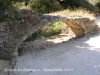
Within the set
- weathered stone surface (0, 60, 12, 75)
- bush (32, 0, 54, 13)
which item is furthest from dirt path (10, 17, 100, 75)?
bush (32, 0, 54, 13)

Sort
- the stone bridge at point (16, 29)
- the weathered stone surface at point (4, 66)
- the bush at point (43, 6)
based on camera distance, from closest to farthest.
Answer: the weathered stone surface at point (4, 66), the stone bridge at point (16, 29), the bush at point (43, 6)

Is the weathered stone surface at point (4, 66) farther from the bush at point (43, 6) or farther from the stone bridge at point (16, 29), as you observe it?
the bush at point (43, 6)

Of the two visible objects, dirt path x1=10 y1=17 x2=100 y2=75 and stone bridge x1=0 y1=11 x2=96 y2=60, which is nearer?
dirt path x1=10 y1=17 x2=100 y2=75

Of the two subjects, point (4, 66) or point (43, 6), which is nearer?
point (4, 66)

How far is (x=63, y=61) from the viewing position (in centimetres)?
823

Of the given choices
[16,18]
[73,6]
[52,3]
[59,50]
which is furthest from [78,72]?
[73,6]

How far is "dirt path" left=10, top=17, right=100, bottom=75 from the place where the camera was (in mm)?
7287

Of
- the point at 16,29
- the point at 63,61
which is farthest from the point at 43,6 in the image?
the point at 63,61

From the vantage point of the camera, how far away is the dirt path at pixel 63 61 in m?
7.29

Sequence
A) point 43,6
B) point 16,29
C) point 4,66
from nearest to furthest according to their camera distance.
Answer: point 4,66 → point 16,29 → point 43,6

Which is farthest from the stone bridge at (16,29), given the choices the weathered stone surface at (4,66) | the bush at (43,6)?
the bush at (43,6)

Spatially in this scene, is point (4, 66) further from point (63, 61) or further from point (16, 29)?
point (63, 61)

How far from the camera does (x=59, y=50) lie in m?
9.88

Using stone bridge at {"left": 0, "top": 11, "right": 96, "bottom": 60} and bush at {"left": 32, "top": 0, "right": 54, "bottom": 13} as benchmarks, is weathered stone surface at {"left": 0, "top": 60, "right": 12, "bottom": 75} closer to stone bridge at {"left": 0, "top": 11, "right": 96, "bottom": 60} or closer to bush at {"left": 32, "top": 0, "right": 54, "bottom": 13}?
stone bridge at {"left": 0, "top": 11, "right": 96, "bottom": 60}
